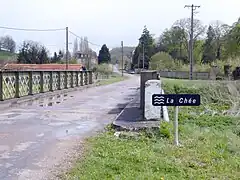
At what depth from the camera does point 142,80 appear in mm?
13383

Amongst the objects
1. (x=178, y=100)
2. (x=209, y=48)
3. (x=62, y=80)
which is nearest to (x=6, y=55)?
(x=209, y=48)

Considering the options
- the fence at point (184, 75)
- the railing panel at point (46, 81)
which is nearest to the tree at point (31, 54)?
the fence at point (184, 75)

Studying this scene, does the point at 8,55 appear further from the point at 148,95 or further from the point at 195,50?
the point at 148,95

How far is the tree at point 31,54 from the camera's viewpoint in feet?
280

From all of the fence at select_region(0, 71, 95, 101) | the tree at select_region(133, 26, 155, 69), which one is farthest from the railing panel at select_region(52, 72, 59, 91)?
the tree at select_region(133, 26, 155, 69)

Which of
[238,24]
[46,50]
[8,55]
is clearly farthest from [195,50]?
[8,55]

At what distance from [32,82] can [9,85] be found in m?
3.19

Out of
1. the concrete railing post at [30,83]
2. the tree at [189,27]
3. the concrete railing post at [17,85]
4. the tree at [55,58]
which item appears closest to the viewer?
the concrete railing post at [17,85]

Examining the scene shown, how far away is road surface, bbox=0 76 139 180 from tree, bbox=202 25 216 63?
73.5 m

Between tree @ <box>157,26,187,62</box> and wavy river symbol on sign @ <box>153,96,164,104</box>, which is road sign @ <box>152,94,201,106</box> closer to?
wavy river symbol on sign @ <box>153,96,164,104</box>

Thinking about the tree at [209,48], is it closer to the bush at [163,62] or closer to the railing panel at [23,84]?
the bush at [163,62]

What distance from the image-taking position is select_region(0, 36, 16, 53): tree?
8725 cm

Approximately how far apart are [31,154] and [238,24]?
58.3 m

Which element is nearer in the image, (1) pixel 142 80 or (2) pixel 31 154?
(2) pixel 31 154
